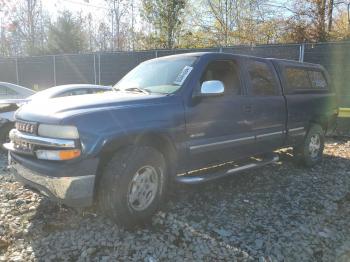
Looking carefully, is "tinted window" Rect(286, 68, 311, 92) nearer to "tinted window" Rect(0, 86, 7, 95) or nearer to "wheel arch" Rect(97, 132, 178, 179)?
"wheel arch" Rect(97, 132, 178, 179)

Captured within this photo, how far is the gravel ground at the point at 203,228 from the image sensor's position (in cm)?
358

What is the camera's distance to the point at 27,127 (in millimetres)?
3896

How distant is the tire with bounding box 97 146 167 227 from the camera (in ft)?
12.3

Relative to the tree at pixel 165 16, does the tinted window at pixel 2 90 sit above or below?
below

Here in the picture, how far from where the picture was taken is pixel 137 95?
4.44 metres

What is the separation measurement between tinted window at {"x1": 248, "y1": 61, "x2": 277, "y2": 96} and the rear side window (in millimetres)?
471

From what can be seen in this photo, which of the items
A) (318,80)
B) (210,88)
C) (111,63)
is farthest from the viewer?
(111,63)

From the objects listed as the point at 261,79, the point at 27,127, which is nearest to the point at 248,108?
the point at 261,79

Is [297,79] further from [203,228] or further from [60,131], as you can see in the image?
[60,131]

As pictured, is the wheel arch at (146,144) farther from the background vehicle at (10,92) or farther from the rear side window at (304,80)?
the background vehicle at (10,92)

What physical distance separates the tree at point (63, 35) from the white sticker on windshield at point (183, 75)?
27763 millimetres

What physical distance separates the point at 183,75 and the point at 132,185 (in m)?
1.50

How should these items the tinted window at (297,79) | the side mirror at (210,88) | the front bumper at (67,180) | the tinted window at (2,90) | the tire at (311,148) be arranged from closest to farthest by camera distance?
1. the front bumper at (67,180)
2. the side mirror at (210,88)
3. the tinted window at (297,79)
4. the tire at (311,148)
5. the tinted window at (2,90)

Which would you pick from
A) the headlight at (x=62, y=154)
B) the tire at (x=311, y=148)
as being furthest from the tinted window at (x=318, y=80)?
the headlight at (x=62, y=154)
